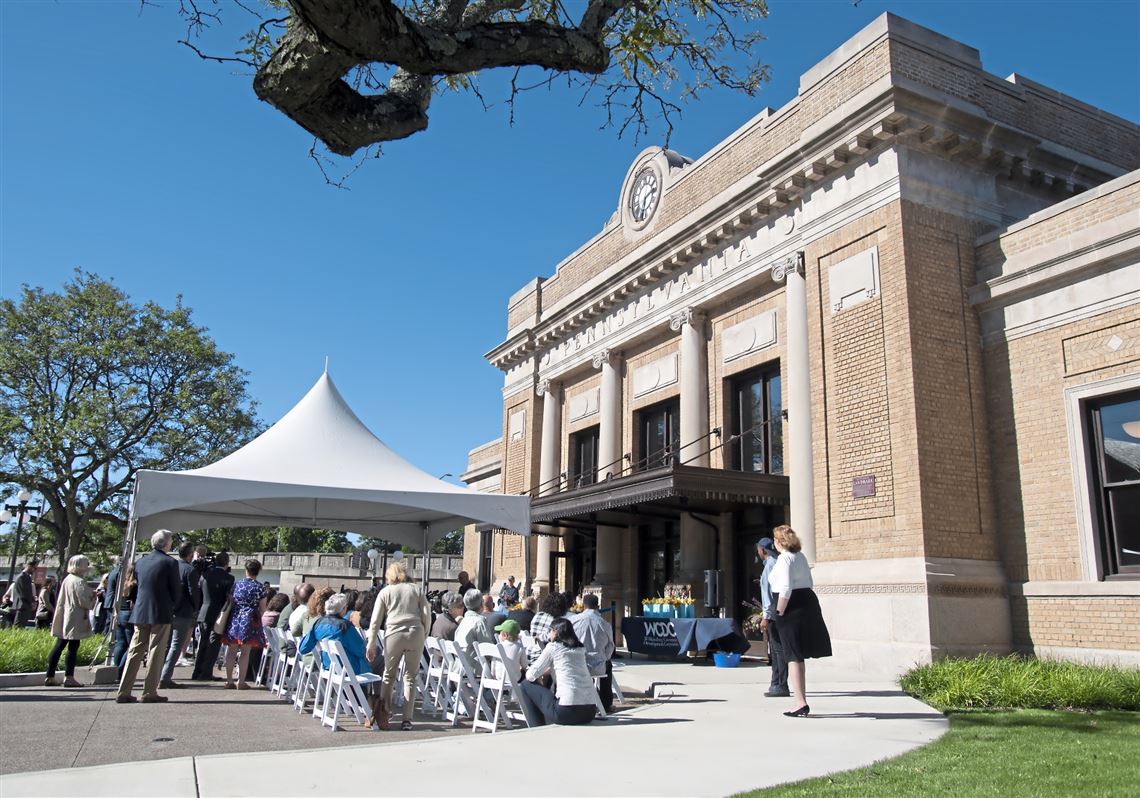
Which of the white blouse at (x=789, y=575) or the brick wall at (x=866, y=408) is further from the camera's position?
the brick wall at (x=866, y=408)

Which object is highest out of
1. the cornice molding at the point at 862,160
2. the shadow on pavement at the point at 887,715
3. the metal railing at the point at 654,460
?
the cornice molding at the point at 862,160

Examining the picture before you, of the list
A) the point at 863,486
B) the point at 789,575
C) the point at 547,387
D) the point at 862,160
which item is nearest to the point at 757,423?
the point at 863,486

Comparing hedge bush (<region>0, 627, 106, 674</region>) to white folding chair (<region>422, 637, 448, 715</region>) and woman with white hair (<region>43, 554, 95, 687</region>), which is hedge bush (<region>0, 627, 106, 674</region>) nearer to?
woman with white hair (<region>43, 554, 95, 687</region>)

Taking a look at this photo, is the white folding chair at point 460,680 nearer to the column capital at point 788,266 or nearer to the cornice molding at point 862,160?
the column capital at point 788,266

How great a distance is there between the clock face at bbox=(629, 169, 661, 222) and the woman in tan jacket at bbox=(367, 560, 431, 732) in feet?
46.4

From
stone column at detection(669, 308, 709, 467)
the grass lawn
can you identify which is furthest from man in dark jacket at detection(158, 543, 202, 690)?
stone column at detection(669, 308, 709, 467)

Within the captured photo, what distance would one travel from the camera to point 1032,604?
496 inches

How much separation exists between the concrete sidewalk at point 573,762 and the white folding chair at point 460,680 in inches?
44.6

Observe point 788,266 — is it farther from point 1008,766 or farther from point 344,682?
point 1008,766

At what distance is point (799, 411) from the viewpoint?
49.9 feet

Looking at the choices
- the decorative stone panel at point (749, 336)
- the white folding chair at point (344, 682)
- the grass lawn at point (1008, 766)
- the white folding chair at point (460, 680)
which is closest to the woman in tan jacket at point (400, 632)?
the white folding chair at point (344, 682)

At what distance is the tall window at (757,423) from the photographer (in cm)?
1669

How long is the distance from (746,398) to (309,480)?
9025mm

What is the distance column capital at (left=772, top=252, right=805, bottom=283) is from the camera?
51.5ft
